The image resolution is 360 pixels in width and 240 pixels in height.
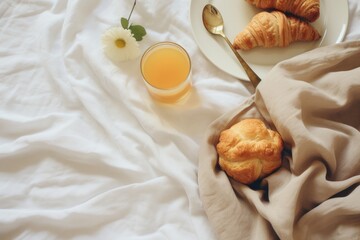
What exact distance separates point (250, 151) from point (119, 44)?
41 centimetres

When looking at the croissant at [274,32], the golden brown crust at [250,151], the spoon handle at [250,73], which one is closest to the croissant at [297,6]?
the croissant at [274,32]

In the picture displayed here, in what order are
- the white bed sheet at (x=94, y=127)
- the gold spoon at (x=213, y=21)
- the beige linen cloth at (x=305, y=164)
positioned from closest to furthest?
the beige linen cloth at (x=305, y=164)
the white bed sheet at (x=94, y=127)
the gold spoon at (x=213, y=21)

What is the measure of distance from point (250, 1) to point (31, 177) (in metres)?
0.66

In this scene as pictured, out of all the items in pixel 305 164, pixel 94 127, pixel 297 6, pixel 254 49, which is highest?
pixel 297 6

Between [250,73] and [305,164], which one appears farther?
[250,73]

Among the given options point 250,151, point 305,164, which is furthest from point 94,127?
point 305,164

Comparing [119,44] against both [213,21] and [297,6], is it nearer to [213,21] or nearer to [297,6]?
[213,21]

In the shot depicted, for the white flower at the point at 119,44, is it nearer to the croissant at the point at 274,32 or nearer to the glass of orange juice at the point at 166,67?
the glass of orange juice at the point at 166,67

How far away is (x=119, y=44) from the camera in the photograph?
86 centimetres

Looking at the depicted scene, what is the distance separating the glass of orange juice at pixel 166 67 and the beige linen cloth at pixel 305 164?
147mm

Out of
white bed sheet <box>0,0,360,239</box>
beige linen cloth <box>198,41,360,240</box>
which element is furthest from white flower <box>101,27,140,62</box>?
beige linen cloth <box>198,41,360,240</box>

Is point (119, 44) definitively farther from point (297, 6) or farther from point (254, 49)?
point (297, 6)

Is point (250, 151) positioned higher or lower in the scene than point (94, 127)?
higher

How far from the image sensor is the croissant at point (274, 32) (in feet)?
2.67
